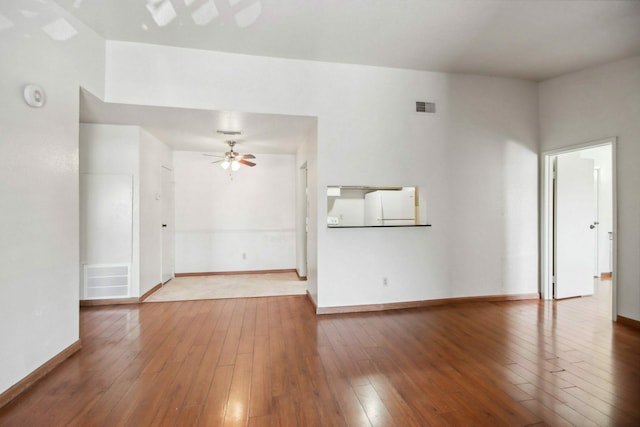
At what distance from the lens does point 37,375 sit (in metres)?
2.19

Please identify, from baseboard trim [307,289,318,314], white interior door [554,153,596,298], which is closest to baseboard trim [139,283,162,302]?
baseboard trim [307,289,318,314]

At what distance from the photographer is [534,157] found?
14.1ft

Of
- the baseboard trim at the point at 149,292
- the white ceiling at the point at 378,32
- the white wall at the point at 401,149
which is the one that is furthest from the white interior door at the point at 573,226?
the baseboard trim at the point at 149,292

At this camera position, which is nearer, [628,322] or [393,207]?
[628,322]

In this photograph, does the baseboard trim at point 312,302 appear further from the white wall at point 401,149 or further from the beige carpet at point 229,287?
the beige carpet at point 229,287

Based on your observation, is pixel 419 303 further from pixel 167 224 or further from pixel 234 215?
pixel 167 224

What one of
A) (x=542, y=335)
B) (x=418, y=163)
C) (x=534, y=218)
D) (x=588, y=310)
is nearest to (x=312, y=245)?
(x=418, y=163)

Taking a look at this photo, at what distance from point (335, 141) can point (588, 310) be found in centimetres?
401

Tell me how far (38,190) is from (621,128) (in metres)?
6.02

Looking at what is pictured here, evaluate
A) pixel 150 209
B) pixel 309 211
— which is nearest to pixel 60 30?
pixel 150 209

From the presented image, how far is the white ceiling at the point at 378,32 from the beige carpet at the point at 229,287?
2.59 metres

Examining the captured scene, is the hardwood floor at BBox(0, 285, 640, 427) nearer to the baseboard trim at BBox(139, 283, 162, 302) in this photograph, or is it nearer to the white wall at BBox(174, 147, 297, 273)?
the baseboard trim at BBox(139, 283, 162, 302)

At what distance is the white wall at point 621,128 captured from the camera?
10.8 ft

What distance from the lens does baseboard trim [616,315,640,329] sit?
3207mm
